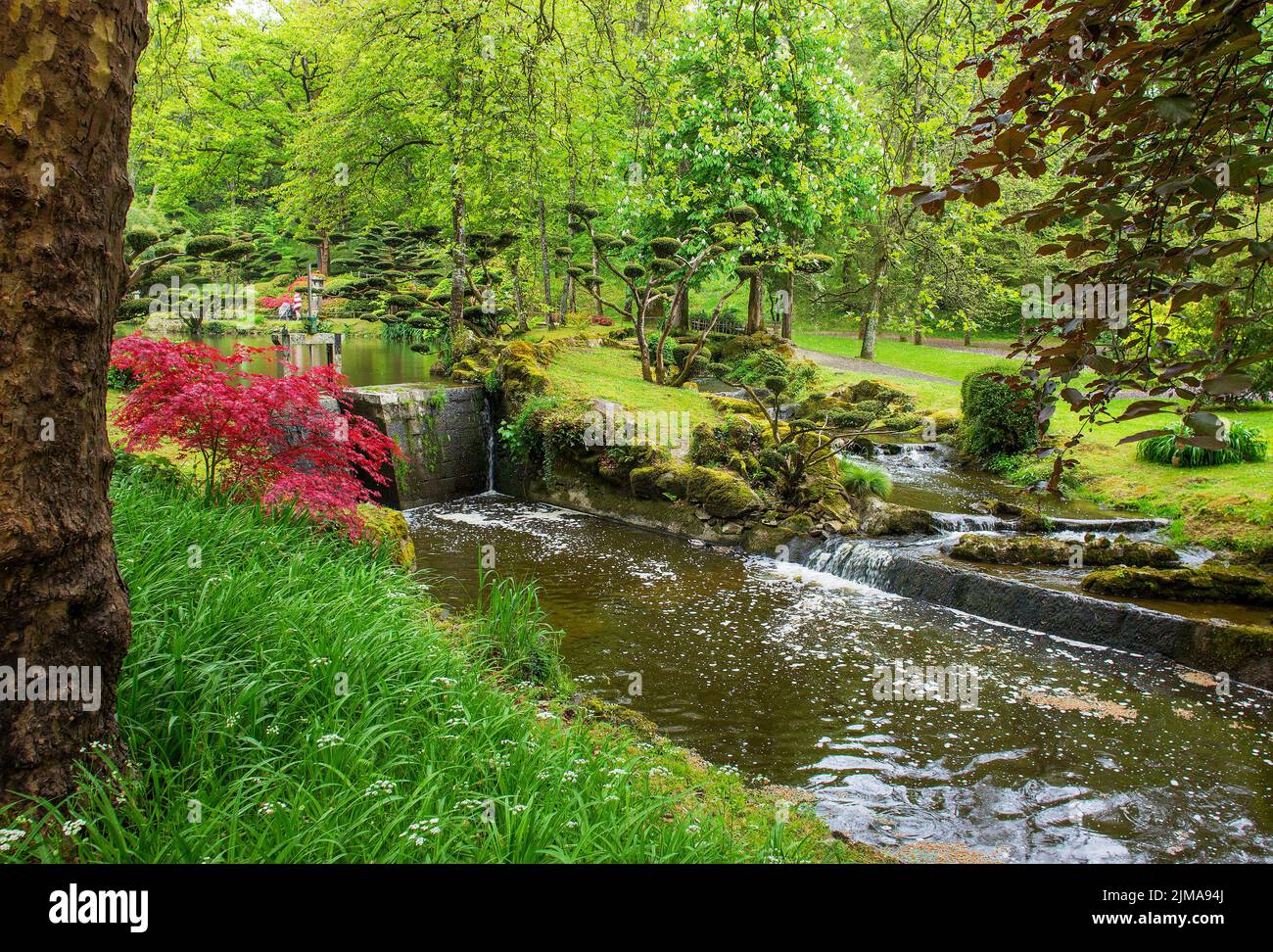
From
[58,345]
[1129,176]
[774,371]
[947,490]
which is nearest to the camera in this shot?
[58,345]

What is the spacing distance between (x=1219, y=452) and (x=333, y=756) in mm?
13176

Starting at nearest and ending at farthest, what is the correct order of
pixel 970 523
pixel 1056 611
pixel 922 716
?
1. pixel 922 716
2. pixel 1056 611
3. pixel 970 523

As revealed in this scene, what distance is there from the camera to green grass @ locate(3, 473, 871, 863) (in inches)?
100

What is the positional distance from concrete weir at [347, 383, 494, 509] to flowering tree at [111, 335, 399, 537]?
556cm

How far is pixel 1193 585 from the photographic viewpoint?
740cm

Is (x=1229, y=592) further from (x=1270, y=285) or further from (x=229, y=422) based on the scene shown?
(x=229, y=422)

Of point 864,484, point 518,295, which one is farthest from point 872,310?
point 864,484

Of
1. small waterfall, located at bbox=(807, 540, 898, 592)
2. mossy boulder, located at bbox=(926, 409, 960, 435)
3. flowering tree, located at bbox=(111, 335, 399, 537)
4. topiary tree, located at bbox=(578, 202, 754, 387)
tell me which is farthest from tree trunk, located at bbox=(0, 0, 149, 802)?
mossy boulder, located at bbox=(926, 409, 960, 435)

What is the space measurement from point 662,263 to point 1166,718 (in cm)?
1163

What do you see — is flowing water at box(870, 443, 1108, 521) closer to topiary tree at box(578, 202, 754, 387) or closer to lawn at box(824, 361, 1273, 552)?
lawn at box(824, 361, 1273, 552)

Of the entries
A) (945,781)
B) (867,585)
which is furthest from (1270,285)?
(945,781)

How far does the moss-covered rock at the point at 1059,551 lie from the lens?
8211mm

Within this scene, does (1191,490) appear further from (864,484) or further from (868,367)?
(868,367)

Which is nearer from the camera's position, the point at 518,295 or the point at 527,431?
the point at 527,431
